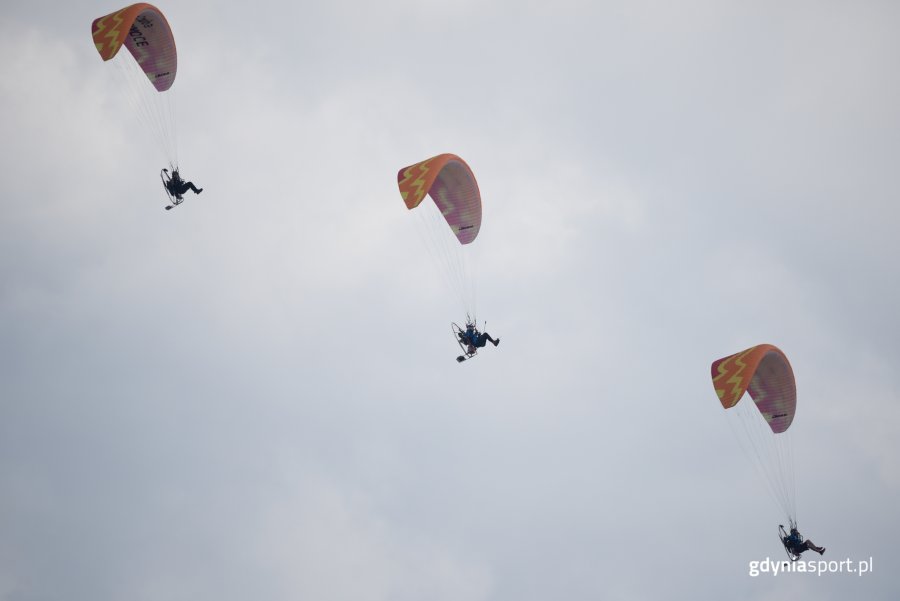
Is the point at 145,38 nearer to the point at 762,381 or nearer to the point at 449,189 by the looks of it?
the point at 449,189

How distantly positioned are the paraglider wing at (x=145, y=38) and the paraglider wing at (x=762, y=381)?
1073 inches

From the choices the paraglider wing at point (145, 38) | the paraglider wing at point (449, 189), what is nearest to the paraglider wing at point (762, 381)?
the paraglider wing at point (449, 189)

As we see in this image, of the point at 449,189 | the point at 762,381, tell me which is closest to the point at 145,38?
the point at 449,189

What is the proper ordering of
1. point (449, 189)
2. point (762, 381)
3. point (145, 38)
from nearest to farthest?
point (762, 381), point (449, 189), point (145, 38)

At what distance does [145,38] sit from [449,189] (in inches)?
615

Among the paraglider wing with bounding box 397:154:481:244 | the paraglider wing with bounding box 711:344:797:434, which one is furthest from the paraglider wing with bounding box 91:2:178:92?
the paraglider wing with bounding box 711:344:797:434

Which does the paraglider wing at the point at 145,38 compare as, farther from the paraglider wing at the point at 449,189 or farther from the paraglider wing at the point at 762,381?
the paraglider wing at the point at 762,381

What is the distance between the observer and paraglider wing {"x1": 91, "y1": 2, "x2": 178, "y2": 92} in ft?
132

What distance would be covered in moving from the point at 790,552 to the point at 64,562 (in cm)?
14890

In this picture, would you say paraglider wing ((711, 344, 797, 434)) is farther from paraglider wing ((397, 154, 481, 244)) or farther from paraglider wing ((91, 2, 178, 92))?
paraglider wing ((91, 2, 178, 92))

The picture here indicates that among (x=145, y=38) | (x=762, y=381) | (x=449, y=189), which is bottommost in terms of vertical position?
(x=762, y=381)

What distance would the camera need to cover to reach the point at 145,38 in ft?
144

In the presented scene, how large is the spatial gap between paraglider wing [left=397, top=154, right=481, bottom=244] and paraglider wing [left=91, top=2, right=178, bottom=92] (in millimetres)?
12542

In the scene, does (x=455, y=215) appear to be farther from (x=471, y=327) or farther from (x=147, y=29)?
(x=147, y=29)
